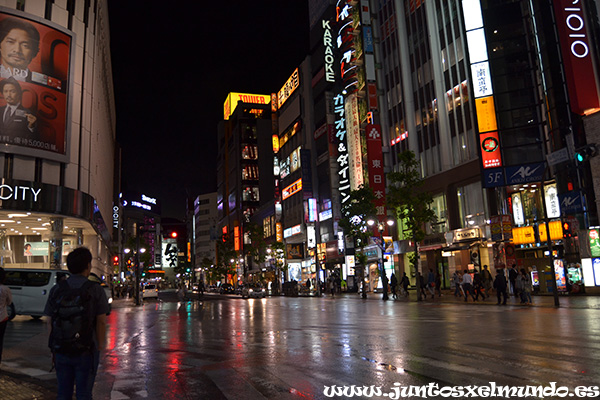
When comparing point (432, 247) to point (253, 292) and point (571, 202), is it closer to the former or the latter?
point (571, 202)

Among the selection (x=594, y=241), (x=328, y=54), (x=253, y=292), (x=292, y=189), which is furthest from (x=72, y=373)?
(x=292, y=189)

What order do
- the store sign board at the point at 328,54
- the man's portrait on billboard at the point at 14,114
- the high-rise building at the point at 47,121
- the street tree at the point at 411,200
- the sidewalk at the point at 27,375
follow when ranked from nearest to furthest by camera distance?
the sidewalk at the point at 27,375 < the man's portrait on billboard at the point at 14,114 < the high-rise building at the point at 47,121 < the street tree at the point at 411,200 < the store sign board at the point at 328,54

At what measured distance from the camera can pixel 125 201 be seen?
172000 mm

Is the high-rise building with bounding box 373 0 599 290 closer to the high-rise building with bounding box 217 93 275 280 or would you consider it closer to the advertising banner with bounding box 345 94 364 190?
the advertising banner with bounding box 345 94 364 190

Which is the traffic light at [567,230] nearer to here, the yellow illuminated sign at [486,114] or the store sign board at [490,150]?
the store sign board at [490,150]

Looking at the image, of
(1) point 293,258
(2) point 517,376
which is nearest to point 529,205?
(2) point 517,376

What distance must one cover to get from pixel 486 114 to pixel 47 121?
99.5 ft

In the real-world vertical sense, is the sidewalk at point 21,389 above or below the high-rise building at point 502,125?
below

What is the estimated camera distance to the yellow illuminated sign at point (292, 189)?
2809 inches

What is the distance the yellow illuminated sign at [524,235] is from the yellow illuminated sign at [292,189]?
40.3 meters

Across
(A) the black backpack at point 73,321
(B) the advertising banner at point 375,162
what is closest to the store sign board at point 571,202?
(B) the advertising banner at point 375,162

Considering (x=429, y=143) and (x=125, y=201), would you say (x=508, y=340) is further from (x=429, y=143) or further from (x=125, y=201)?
(x=125, y=201)

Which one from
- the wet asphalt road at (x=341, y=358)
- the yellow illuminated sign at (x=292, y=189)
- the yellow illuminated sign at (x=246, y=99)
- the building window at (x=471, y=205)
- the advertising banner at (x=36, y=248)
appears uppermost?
the yellow illuminated sign at (x=246, y=99)

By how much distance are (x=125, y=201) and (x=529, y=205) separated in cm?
15903
